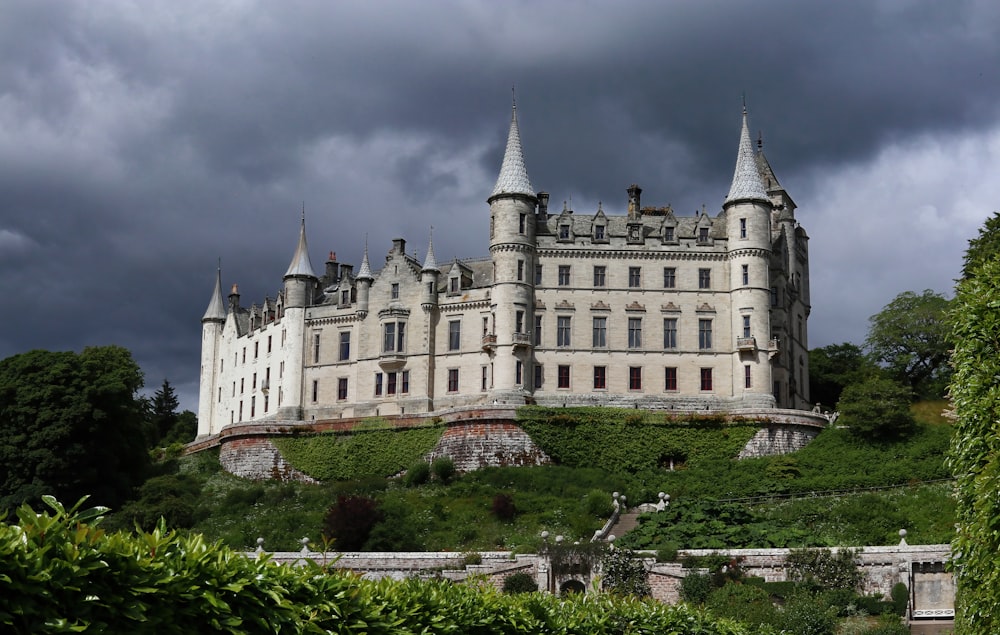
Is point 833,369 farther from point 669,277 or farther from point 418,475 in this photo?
point 418,475

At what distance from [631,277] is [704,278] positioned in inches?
167

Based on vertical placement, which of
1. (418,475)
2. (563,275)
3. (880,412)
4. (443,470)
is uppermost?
(563,275)

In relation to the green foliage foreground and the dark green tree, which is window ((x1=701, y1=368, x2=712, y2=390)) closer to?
the dark green tree

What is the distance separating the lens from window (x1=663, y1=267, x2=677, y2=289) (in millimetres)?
69562

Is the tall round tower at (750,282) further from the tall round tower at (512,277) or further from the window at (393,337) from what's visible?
the window at (393,337)

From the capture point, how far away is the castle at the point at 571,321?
67.9 metres

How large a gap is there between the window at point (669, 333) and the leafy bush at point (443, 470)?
15091 mm

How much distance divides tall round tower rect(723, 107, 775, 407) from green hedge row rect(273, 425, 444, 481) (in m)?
17.5

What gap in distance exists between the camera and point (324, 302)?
7725cm

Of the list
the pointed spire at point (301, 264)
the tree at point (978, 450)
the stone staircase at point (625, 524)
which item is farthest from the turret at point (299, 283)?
the tree at point (978, 450)

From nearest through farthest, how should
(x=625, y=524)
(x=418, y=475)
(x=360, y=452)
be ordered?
1. (x=625, y=524)
2. (x=418, y=475)
3. (x=360, y=452)

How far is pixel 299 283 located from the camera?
75938 mm

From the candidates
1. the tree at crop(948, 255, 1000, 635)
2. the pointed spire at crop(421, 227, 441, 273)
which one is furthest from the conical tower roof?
the tree at crop(948, 255, 1000, 635)

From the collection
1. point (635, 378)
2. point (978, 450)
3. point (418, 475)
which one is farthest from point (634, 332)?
point (978, 450)
